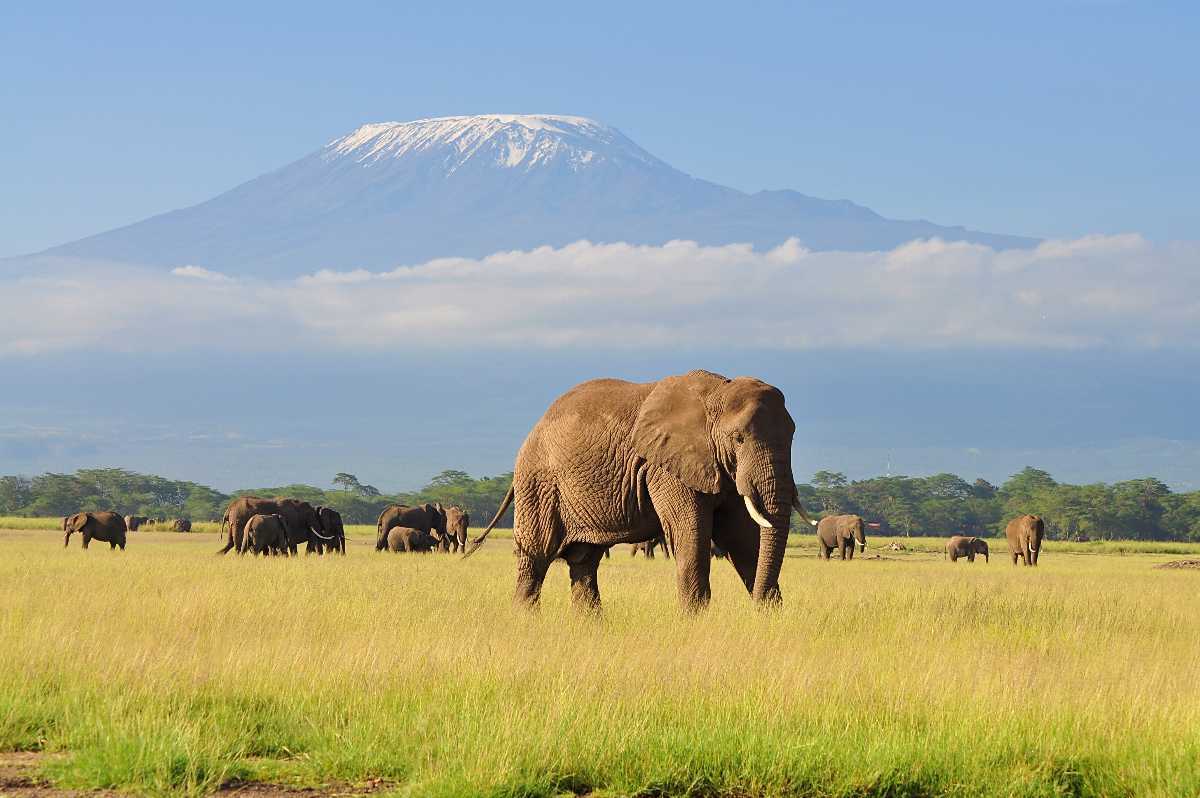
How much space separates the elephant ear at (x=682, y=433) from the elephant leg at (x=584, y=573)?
73.0 inches

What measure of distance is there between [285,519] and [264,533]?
3.79 meters

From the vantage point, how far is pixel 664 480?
16.0m

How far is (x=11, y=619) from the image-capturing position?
1558 cm

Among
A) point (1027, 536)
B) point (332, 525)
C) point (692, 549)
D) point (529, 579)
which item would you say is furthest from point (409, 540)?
point (692, 549)

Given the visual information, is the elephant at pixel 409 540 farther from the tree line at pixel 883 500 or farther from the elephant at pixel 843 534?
the tree line at pixel 883 500

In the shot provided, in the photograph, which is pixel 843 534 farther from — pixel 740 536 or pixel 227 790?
pixel 227 790

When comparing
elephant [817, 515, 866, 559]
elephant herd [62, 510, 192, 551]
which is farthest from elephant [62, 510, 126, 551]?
elephant [817, 515, 866, 559]

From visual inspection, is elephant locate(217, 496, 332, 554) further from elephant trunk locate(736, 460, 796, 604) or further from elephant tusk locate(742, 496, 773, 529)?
elephant tusk locate(742, 496, 773, 529)

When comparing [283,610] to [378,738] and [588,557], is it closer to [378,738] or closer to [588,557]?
[588,557]

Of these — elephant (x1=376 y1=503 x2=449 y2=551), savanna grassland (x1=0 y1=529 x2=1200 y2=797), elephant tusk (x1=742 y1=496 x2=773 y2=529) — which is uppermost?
elephant (x1=376 y1=503 x2=449 y2=551)

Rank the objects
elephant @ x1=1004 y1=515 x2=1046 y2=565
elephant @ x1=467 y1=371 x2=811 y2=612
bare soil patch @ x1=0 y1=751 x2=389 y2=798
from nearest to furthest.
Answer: bare soil patch @ x1=0 y1=751 x2=389 y2=798 < elephant @ x1=467 y1=371 x2=811 y2=612 < elephant @ x1=1004 y1=515 x2=1046 y2=565

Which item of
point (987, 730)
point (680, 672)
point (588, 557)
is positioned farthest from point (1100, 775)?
point (588, 557)

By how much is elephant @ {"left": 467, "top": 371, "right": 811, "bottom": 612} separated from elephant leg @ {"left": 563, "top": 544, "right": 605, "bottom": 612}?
0.02 meters

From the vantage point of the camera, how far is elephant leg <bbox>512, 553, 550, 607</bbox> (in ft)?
58.4
